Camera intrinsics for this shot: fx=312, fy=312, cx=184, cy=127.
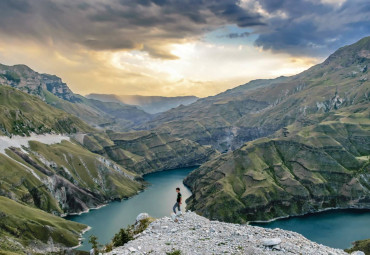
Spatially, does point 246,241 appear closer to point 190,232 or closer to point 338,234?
point 190,232

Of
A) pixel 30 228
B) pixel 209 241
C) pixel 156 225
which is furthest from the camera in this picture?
pixel 30 228

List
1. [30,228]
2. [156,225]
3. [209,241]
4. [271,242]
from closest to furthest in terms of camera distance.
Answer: [271,242] < [209,241] < [156,225] < [30,228]

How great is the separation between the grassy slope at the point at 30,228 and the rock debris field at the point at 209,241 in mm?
121239

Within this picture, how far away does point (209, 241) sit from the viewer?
36.5m

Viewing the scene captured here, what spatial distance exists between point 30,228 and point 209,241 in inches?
5855

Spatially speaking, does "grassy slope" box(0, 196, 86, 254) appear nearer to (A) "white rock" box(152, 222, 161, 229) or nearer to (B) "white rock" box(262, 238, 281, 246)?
(A) "white rock" box(152, 222, 161, 229)

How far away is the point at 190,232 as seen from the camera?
128 feet

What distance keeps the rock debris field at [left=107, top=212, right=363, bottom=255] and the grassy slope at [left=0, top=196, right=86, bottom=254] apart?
398ft

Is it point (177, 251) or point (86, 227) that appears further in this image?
point (86, 227)

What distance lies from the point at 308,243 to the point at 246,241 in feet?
27.8

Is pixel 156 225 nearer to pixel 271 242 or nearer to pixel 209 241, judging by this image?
pixel 209 241

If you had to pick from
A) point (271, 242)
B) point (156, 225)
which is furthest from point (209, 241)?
point (156, 225)

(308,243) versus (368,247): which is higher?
(308,243)

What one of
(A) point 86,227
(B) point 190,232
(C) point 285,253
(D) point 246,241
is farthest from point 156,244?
(A) point 86,227
